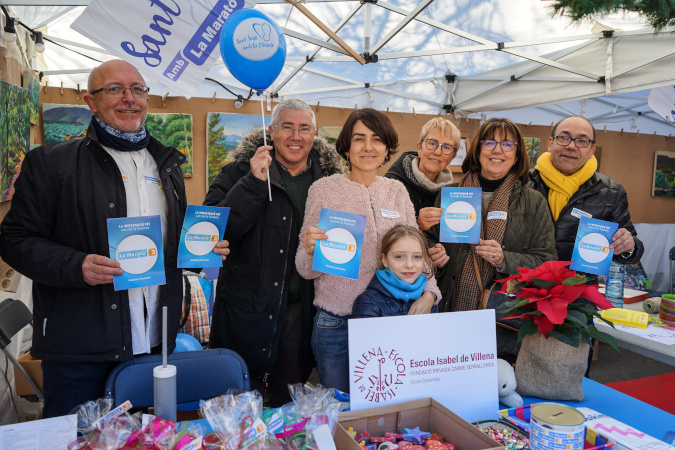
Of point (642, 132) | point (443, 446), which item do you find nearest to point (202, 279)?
point (443, 446)

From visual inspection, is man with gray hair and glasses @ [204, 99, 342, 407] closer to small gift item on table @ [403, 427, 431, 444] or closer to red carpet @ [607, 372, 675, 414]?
small gift item on table @ [403, 427, 431, 444]

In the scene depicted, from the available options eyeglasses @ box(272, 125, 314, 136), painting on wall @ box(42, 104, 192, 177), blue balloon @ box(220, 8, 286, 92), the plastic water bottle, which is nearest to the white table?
the plastic water bottle

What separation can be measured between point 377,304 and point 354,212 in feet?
1.47

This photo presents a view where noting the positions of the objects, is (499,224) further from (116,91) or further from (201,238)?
(116,91)

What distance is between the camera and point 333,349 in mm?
2066

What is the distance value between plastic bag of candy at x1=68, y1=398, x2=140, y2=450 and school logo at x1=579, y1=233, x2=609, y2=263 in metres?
2.04

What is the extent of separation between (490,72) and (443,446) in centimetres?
556

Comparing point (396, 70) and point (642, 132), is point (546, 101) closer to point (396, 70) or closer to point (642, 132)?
point (396, 70)

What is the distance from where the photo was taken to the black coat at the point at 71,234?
1809mm

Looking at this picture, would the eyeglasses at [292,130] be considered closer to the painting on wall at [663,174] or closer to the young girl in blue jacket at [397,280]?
the young girl in blue jacket at [397,280]

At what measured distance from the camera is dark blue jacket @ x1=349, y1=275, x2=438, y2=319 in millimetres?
1916

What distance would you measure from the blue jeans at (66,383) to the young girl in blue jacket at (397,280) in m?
1.13

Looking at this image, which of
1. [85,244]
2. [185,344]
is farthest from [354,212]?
[185,344]

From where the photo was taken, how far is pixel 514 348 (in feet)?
7.02
